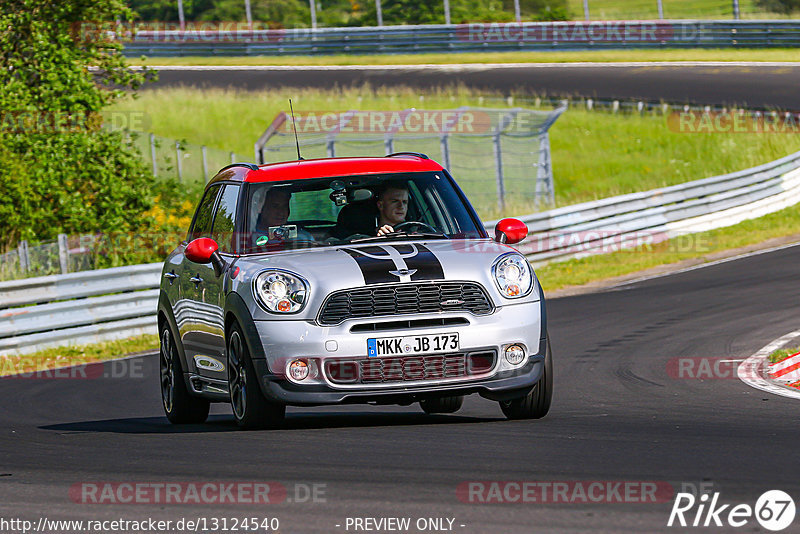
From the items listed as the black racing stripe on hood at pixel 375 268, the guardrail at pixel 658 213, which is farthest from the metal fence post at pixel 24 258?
the black racing stripe on hood at pixel 375 268

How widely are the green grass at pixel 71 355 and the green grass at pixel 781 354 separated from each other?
823 cm

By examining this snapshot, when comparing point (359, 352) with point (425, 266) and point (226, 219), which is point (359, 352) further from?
point (226, 219)

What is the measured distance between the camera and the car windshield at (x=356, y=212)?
28.9 ft

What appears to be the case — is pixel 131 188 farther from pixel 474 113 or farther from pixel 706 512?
pixel 706 512

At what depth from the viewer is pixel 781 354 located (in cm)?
1167

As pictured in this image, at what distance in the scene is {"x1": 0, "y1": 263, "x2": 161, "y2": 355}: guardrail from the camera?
648 inches

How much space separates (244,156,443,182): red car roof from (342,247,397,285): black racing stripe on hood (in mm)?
1036

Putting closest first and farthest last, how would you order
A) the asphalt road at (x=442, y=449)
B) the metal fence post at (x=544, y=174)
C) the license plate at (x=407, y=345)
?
the asphalt road at (x=442, y=449)
the license plate at (x=407, y=345)
the metal fence post at (x=544, y=174)

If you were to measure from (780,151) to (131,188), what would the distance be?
1626 cm

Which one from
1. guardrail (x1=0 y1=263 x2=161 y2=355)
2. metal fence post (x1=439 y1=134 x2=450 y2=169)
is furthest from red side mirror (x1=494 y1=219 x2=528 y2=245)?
metal fence post (x1=439 y1=134 x2=450 y2=169)

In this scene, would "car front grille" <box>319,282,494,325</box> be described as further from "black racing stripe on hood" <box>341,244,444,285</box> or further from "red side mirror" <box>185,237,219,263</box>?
"red side mirror" <box>185,237,219,263</box>

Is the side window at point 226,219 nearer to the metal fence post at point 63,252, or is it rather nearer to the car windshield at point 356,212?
the car windshield at point 356,212

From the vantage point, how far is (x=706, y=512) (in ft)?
17.6

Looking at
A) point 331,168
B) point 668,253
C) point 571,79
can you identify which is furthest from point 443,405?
point 571,79
